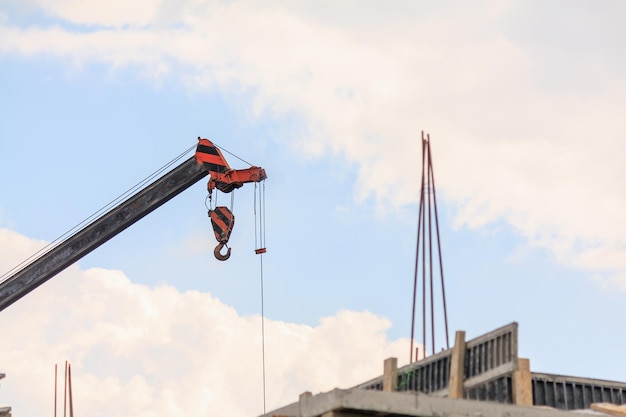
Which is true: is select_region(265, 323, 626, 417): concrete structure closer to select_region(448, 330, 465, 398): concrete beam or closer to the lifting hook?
select_region(448, 330, 465, 398): concrete beam

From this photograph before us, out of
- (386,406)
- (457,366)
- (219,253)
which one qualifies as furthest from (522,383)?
(219,253)

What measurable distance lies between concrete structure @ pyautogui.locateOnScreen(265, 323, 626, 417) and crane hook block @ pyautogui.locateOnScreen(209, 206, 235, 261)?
10.4 meters

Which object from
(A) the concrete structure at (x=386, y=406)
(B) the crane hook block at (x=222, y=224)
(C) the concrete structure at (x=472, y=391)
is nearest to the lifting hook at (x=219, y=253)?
(B) the crane hook block at (x=222, y=224)

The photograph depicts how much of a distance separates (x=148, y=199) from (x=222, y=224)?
293 centimetres

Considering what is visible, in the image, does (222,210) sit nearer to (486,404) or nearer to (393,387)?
(393,387)

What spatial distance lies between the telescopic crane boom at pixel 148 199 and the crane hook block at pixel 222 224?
1.31 meters

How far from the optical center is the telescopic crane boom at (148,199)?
3441cm

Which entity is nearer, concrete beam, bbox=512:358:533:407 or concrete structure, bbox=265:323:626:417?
concrete structure, bbox=265:323:626:417

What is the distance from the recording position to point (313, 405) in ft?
50.2

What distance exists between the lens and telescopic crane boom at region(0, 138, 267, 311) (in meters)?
34.4

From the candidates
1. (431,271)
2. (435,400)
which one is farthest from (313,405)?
(431,271)

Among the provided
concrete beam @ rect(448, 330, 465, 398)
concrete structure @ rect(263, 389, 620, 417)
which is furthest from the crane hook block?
concrete structure @ rect(263, 389, 620, 417)

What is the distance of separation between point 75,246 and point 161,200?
2.85m

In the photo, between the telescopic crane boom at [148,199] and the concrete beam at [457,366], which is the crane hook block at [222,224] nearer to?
the telescopic crane boom at [148,199]
